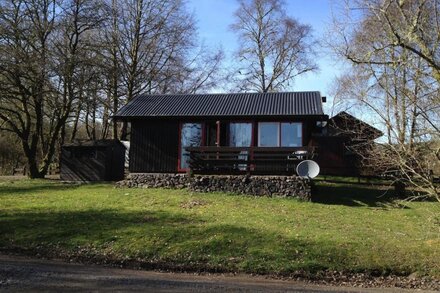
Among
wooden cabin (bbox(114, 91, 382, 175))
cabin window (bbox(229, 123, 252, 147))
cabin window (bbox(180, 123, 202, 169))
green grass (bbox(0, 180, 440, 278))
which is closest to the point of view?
green grass (bbox(0, 180, 440, 278))

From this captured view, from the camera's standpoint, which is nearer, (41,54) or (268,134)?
(268,134)

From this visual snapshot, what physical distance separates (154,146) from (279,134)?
595 centimetres

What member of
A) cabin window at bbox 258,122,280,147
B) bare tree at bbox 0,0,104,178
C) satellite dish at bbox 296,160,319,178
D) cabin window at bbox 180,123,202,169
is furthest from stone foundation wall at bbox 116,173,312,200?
bare tree at bbox 0,0,104,178

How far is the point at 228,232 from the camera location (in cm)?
1124

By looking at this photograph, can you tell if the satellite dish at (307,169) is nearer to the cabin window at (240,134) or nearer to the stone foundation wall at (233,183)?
the stone foundation wall at (233,183)

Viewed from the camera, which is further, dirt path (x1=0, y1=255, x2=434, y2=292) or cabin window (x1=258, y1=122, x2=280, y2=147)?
cabin window (x1=258, y1=122, x2=280, y2=147)

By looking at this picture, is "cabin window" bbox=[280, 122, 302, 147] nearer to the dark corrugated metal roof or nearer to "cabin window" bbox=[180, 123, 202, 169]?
the dark corrugated metal roof

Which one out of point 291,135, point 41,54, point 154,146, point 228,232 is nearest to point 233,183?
point 291,135

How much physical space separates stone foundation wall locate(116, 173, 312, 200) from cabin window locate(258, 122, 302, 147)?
8.03 feet

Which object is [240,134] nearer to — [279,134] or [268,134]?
[268,134]

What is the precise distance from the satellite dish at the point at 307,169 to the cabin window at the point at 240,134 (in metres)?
3.43

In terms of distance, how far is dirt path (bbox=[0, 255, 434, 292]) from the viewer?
7.22 m

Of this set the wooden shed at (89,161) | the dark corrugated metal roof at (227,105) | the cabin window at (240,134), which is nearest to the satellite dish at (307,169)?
the dark corrugated metal roof at (227,105)

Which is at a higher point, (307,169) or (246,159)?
(246,159)
